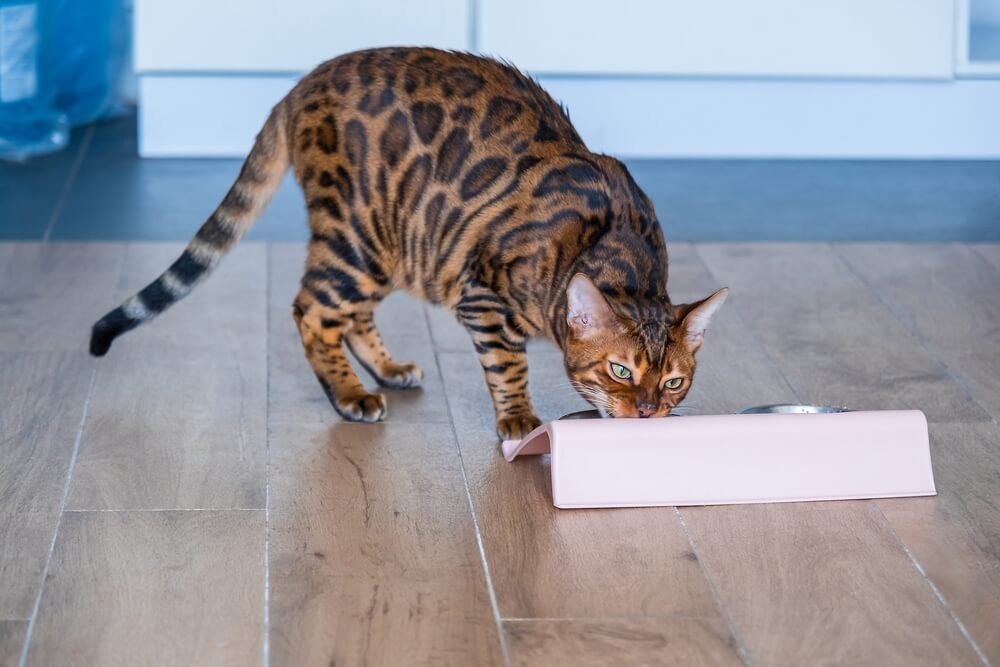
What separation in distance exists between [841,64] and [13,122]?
2.91m

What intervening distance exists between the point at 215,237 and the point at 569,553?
109 centimetres

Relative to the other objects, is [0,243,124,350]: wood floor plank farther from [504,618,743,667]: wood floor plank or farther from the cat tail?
[504,618,743,667]: wood floor plank

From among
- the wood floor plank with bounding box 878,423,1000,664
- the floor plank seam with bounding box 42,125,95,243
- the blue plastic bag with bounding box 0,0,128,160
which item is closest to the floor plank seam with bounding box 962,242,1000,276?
the wood floor plank with bounding box 878,423,1000,664

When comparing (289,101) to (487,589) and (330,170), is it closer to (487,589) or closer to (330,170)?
(330,170)

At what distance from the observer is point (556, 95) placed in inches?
193

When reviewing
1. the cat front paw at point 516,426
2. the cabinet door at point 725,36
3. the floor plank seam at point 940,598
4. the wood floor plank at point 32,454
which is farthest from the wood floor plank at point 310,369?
the cabinet door at point 725,36

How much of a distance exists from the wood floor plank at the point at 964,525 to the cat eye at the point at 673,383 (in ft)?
1.45

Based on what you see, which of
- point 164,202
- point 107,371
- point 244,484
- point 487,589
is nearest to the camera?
point 487,589

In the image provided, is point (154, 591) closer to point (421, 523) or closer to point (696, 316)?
point (421, 523)

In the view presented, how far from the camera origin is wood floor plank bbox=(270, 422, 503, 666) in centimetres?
209

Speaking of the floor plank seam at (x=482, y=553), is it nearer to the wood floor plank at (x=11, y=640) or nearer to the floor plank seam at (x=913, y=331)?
the wood floor plank at (x=11, y=640)

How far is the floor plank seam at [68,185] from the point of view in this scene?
408 cm

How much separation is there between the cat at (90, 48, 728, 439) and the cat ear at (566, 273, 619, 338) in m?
0.03

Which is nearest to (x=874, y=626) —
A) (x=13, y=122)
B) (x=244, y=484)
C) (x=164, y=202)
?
(x=244, y=484)
